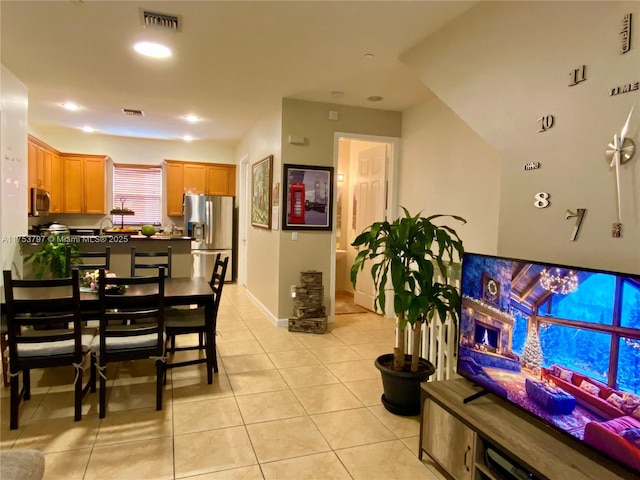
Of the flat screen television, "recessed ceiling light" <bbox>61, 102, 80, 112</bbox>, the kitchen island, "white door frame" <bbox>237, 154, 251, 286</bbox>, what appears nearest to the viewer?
the flat screen television

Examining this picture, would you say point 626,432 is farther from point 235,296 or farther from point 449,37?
point 235,296

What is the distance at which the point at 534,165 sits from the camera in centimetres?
209

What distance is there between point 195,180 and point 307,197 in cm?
363

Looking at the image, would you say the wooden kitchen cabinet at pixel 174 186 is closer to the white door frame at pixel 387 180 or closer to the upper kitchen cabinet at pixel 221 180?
the upper kitchen cabinet at pixel 221 180

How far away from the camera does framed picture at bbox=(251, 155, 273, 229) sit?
5.12 meters

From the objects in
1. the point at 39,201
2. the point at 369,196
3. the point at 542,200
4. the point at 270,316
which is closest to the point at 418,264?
the point at 542,200

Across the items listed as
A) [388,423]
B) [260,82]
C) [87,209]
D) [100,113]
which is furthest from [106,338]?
[87,209]

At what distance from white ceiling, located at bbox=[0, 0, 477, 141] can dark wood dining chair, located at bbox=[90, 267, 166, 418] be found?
1.82 m

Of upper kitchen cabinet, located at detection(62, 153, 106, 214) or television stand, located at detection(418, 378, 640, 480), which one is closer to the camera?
television stand, located at detection(418, 378, 640, 480)

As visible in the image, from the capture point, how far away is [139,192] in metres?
7.60

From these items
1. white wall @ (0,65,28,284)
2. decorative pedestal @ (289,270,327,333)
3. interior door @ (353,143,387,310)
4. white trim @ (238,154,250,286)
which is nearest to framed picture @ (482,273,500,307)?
decorative pedestal @ (289,270,327,333)

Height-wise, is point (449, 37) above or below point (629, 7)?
above

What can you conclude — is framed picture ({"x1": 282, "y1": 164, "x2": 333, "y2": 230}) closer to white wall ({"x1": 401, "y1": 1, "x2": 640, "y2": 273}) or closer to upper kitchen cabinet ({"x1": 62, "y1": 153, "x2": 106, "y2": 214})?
white wall ({"x1": 401, "y1": 1, "x2": 640, "y2": 273})

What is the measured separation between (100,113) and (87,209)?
222 centimetres
